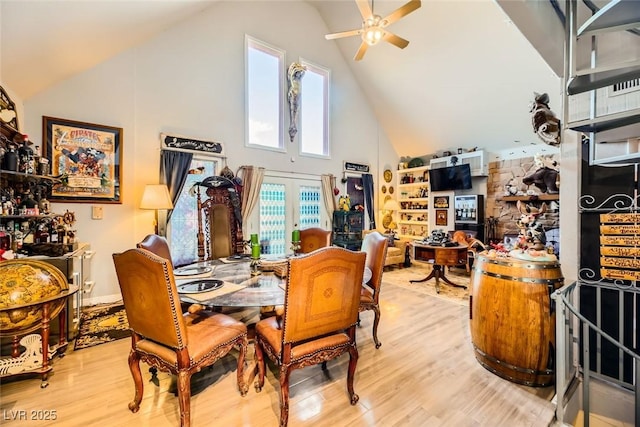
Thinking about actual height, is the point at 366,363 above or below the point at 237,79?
below

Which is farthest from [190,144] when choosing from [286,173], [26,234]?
[26,234]

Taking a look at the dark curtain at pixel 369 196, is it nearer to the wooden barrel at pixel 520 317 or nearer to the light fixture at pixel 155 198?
the light fixture at pixel 155 198

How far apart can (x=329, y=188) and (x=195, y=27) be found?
3774 mm

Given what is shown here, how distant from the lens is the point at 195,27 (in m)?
4.34

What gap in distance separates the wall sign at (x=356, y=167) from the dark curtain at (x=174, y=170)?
3561mm

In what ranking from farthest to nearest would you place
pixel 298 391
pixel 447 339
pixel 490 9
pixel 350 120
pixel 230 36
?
1. pixel 350 120
2. pixel 230 36
3. pixel 490 9
4. pixel 447 339
5. pixel 298 391

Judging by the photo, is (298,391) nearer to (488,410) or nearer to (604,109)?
(488,410)

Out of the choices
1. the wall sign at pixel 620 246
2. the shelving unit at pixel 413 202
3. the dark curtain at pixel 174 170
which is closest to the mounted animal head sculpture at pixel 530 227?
the wall sign at pixel 620 246

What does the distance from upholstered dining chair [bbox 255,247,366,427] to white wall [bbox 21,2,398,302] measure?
3.33 metres

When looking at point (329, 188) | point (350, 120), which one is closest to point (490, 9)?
point (350, 120)

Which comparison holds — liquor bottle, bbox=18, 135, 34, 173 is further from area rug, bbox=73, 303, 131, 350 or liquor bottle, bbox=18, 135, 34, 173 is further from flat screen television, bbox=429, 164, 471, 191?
flat screen television, bbox=429, 164, 471, 191

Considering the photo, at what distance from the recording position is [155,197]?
12.0ft

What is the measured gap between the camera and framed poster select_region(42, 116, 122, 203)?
3379mm

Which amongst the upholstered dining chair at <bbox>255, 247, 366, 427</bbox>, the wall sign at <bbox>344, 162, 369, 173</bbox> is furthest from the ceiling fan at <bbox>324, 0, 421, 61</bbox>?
the wall sign at <bbox>344, 162, 369, 173</bbox>
